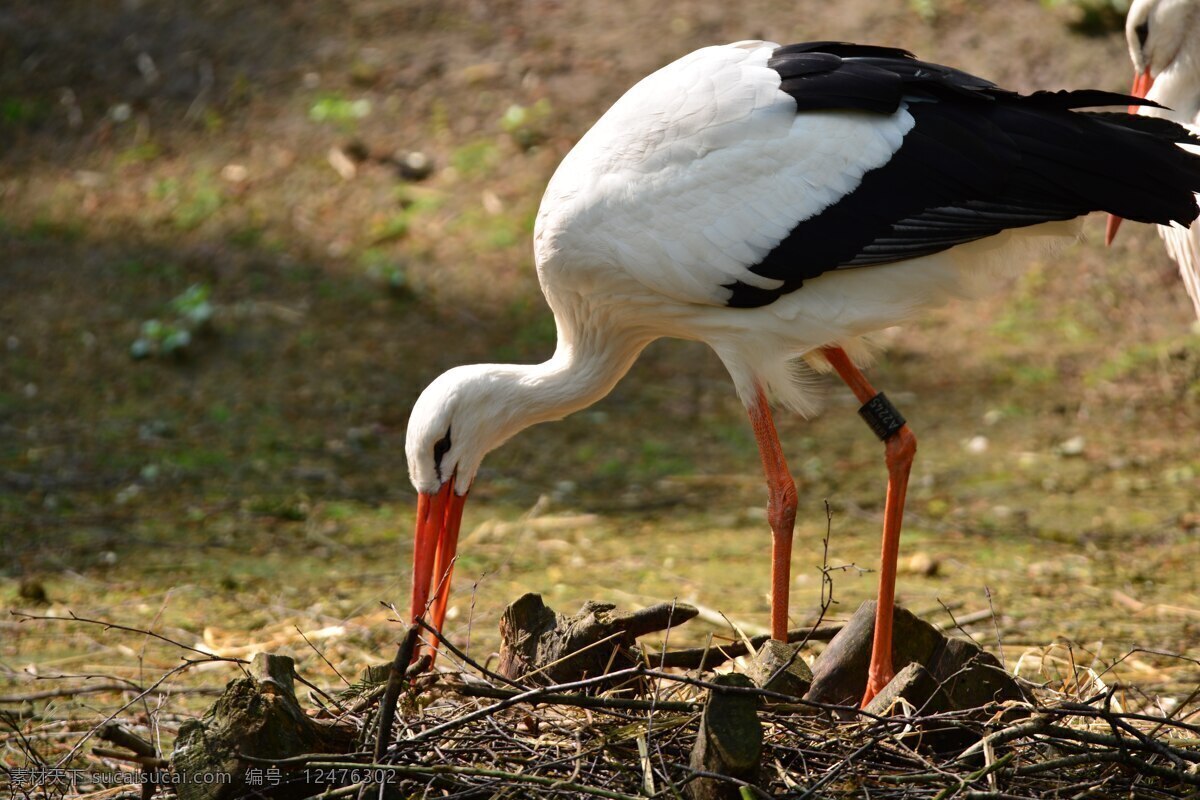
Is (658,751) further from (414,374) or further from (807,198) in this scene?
(414,374)

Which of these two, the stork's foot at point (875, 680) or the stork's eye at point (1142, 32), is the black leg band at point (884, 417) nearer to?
the stork's foot at point (875, 680)

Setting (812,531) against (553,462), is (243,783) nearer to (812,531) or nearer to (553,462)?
(812,531)

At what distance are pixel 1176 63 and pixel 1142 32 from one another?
19cm

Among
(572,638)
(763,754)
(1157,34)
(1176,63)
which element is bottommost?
(763,754)

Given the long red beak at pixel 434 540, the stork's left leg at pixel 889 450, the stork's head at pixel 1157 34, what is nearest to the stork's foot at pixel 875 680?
the stork's left leg at pixel 889 450

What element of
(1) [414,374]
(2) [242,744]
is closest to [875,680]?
(2) [242,744]

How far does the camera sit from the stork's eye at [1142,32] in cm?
523

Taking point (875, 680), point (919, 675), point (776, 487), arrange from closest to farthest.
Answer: point (919, 675) → point (875, 680) → point (776, 487)

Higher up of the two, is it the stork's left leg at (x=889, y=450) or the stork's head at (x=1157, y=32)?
the stork's head at (x=1157, y=32)

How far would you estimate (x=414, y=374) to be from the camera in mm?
7465

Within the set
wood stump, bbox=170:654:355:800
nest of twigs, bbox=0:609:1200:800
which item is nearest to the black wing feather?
nest of twigs, bbox=0:609:1200:800

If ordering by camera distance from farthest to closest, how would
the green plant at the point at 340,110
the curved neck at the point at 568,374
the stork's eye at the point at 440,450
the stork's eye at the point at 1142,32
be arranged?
1. the green plant at the point at 340,110
2. the stork's eye at the point at 1142,32
3. the curved neck at the point at 568,374
4. the stork's eye at the point at 440,450

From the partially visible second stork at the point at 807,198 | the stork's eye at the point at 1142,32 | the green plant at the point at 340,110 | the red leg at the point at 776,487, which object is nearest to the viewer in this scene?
the partially visible second stork at the point at 807,198

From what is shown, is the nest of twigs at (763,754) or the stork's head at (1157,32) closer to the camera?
the nest of twigs at (763,754)
